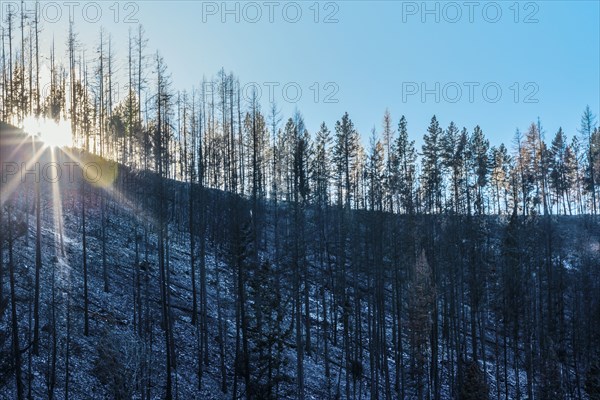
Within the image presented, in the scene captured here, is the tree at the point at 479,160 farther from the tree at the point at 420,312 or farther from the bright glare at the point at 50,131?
the bright glare at the point at 50,131

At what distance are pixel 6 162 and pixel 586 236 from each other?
2960 inches

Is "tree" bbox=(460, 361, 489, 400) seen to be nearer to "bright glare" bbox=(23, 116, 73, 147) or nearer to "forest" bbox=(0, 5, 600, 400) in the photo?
"forest" bbox=(0, 5, 600, 400)

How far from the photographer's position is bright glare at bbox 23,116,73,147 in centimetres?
5256

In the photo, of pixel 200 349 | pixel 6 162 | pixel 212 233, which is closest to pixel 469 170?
pixel 212 233

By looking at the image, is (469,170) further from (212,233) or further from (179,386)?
(179,386)

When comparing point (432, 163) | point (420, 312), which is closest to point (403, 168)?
point (432, 163)

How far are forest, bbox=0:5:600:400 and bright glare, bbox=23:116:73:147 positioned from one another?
0.28 metres

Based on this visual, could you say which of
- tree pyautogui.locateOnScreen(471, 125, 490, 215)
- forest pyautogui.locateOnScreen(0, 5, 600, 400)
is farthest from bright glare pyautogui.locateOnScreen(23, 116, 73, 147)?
tree pyautogui.locateOnScreen(471, 125, 490, 215)

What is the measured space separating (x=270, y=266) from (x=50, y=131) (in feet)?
102

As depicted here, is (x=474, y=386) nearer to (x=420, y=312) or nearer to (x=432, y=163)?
(x=420, y=312)

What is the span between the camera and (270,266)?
45.1 metres

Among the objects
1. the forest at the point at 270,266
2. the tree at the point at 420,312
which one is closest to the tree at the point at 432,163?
the forest at the point at 270,266

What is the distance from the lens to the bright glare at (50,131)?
5256 cm

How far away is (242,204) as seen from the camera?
51.8 metres
